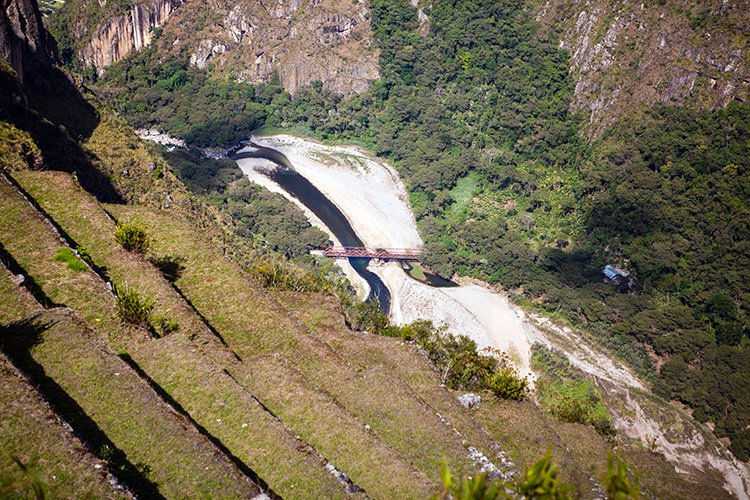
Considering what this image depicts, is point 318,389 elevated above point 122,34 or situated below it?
below

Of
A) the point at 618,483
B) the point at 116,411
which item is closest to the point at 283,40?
the point at 116,411

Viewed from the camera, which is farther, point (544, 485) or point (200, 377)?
point (200, 377)

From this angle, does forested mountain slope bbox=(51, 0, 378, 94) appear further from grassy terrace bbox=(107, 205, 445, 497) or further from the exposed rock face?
grassy terrace bbox=(107, 205, 445, 497)

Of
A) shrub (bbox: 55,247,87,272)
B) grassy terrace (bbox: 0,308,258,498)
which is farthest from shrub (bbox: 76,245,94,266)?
grassy terrace (bbox: 0,308,258,498)

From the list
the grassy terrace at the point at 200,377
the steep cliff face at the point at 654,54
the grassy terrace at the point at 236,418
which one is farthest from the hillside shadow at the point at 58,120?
the steep cliff face at the point at 654,54

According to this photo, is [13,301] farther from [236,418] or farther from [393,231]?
[393,231]

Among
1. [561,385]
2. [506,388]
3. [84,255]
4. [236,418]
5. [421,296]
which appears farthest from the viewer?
[421,296]

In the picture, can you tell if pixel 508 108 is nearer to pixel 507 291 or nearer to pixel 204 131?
pixel 507 291
